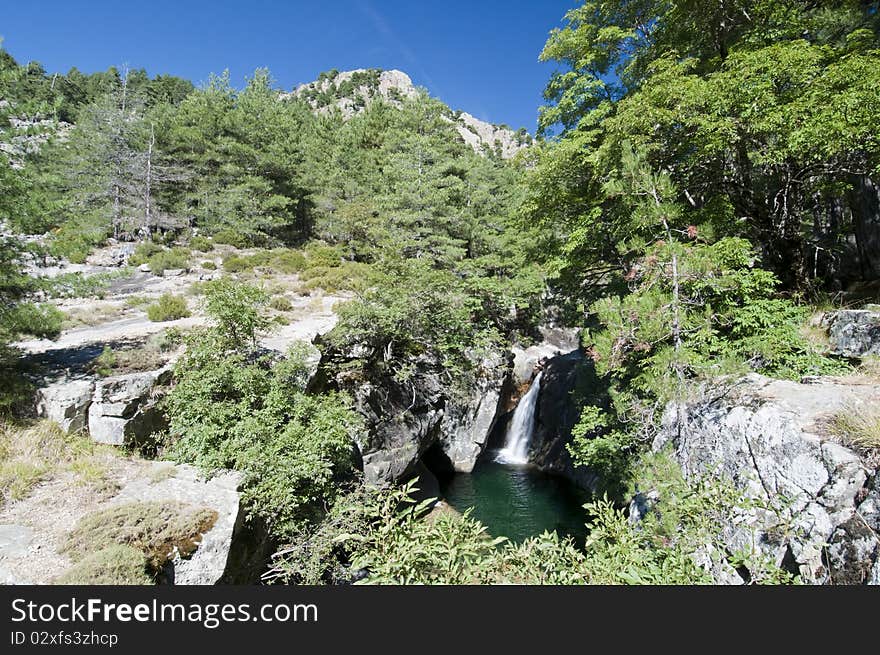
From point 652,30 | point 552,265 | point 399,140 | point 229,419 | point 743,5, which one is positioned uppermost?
point 399,140

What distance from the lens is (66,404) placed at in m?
6.89

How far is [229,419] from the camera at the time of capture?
748 centimetres

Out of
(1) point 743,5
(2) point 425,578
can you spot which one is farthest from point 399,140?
(2) point 425,578

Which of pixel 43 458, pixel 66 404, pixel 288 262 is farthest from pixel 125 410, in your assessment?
pixel 288 262

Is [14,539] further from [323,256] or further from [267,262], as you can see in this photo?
[323,256]

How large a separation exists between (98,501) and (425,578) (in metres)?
5.33

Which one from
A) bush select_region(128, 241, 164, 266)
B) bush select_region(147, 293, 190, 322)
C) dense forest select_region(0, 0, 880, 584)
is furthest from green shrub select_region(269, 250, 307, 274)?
bush select_region(147, 293, 190, 322)

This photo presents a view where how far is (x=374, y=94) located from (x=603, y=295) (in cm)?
11206

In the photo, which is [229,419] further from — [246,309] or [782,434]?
[782,434]

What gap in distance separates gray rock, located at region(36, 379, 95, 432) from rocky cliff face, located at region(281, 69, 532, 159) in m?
106

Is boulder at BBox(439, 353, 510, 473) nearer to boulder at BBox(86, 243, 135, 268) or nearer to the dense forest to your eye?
→ the dense forest

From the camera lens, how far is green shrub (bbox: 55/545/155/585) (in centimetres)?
395

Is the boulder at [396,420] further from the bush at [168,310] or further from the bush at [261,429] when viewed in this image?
the bush at [168,310]

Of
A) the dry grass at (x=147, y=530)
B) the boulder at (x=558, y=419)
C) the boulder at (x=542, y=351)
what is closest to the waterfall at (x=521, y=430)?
the boulder at (x=558, y=419)
